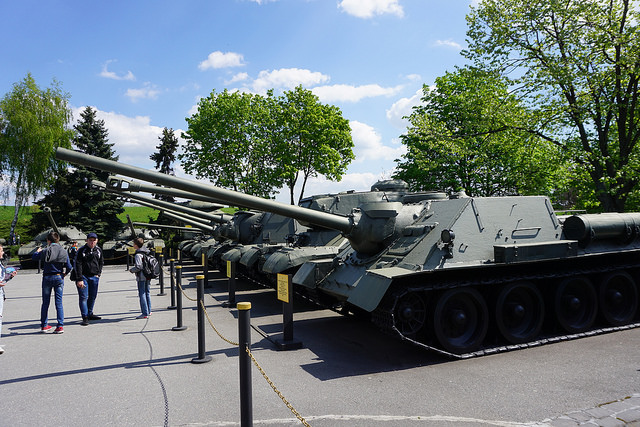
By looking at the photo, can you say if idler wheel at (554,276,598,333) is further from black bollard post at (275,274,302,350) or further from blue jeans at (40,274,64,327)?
blue jeans at (40,274,64,327)

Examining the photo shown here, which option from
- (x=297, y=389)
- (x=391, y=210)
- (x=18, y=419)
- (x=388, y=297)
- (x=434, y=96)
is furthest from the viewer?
(x=434, y=96)

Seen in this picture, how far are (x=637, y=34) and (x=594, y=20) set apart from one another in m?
1.40

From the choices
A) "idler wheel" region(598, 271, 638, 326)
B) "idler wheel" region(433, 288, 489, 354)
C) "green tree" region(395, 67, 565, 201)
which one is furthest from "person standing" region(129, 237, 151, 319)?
"green tree" region(395, 67, 565, 201)

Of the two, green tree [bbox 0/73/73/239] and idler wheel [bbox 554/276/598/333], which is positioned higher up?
green tree [bbox 0/73/73/239]

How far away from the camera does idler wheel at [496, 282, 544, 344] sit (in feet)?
22.4

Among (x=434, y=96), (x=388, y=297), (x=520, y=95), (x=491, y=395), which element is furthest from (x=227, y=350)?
(x=434, y=96)

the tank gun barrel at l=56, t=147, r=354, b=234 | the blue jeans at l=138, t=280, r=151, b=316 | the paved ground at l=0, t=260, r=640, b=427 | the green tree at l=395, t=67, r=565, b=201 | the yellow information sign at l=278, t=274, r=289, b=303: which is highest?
the green tree at l=395, t=67, r=565, b=201

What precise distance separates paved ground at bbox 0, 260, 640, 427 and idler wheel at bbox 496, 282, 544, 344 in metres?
0.33

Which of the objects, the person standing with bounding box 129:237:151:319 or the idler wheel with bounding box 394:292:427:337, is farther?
the person standing with bounding box 129:237:151:319

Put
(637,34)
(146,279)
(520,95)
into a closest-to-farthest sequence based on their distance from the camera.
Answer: (146,279) < (637,34) < (520,95)

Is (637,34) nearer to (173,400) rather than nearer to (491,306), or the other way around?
(491,306)

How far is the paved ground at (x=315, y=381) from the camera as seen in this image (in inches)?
178

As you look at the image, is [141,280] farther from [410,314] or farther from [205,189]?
[410,314]

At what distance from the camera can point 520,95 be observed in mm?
16578
